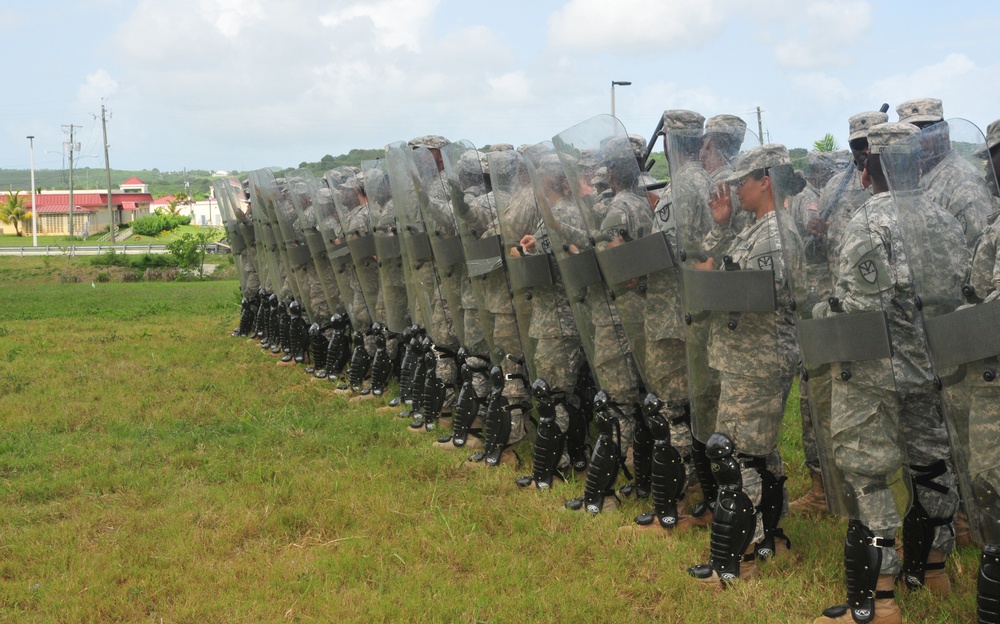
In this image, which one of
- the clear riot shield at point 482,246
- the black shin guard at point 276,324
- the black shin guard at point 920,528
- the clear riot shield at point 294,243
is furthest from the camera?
the black shin guard at point 276,324

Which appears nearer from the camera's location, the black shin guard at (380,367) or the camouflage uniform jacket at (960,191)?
the camouflage uniform jacket at (960,191)

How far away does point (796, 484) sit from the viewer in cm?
597

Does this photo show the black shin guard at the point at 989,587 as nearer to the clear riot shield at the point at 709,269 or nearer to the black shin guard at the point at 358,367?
the clear riot shield at the point at 709,269

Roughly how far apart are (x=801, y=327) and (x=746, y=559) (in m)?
1.18

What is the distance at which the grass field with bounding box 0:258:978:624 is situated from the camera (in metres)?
4.35

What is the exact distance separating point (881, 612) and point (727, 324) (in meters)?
1.39

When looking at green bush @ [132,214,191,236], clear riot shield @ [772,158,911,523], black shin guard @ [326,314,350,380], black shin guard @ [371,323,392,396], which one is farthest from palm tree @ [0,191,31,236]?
clear riot shield @ [772,158,911,523]

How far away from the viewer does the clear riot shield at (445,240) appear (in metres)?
7.37

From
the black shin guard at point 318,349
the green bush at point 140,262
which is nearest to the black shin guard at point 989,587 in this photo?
the black shin guard at point 318,349

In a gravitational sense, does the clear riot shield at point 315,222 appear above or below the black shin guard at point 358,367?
above

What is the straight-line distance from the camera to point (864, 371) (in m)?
3.80

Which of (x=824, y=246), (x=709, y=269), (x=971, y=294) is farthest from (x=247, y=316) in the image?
(x=971, y=294)

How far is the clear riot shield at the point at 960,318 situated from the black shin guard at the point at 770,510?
1.15m

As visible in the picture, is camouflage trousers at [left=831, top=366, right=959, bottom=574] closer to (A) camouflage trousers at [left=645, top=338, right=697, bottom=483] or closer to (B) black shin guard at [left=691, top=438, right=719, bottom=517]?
(B) black shin guard at [left=691, top=438, right=719, bottom=517]
